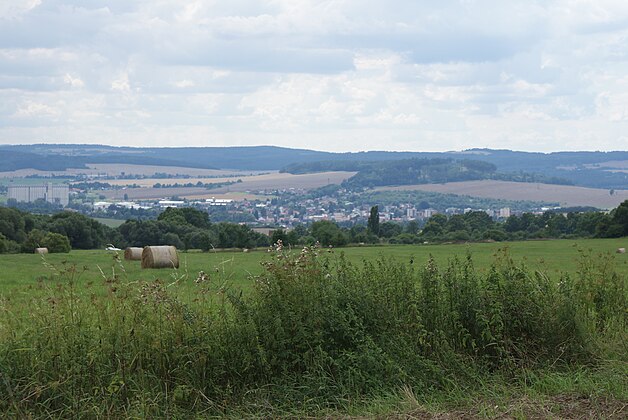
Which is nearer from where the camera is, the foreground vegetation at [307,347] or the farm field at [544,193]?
the foreground vegetation at [307,347]

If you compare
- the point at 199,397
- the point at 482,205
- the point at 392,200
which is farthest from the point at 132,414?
the point at 392,200

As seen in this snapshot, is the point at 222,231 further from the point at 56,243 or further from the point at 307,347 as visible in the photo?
the point at 307,347

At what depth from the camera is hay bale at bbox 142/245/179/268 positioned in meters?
35.6

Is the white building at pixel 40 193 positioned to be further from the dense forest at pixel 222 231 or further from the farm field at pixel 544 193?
the dense forest at pixel 222 231

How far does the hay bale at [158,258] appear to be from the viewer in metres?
35.6

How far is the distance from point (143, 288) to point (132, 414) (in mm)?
2079

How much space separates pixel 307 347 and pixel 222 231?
61.1 m

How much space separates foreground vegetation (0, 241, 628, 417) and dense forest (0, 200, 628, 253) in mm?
45834

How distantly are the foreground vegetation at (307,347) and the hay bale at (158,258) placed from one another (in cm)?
2396

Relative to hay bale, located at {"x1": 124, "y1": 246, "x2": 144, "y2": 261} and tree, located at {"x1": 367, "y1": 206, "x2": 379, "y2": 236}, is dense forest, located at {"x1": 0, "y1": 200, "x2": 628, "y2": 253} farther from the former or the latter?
hay bale, located at {"x1": 124, "y1": 246, "x2": 144, "y2": 261}

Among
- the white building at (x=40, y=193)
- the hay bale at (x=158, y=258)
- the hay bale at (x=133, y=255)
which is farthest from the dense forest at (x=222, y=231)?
the white building at (x=40, y=193)

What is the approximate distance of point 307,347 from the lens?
34.5 feet

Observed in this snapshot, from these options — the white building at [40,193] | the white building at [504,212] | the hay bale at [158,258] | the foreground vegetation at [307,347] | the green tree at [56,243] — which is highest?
the foreground vegetation at [307,347]

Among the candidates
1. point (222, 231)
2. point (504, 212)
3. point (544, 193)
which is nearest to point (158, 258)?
point (222, 231)
